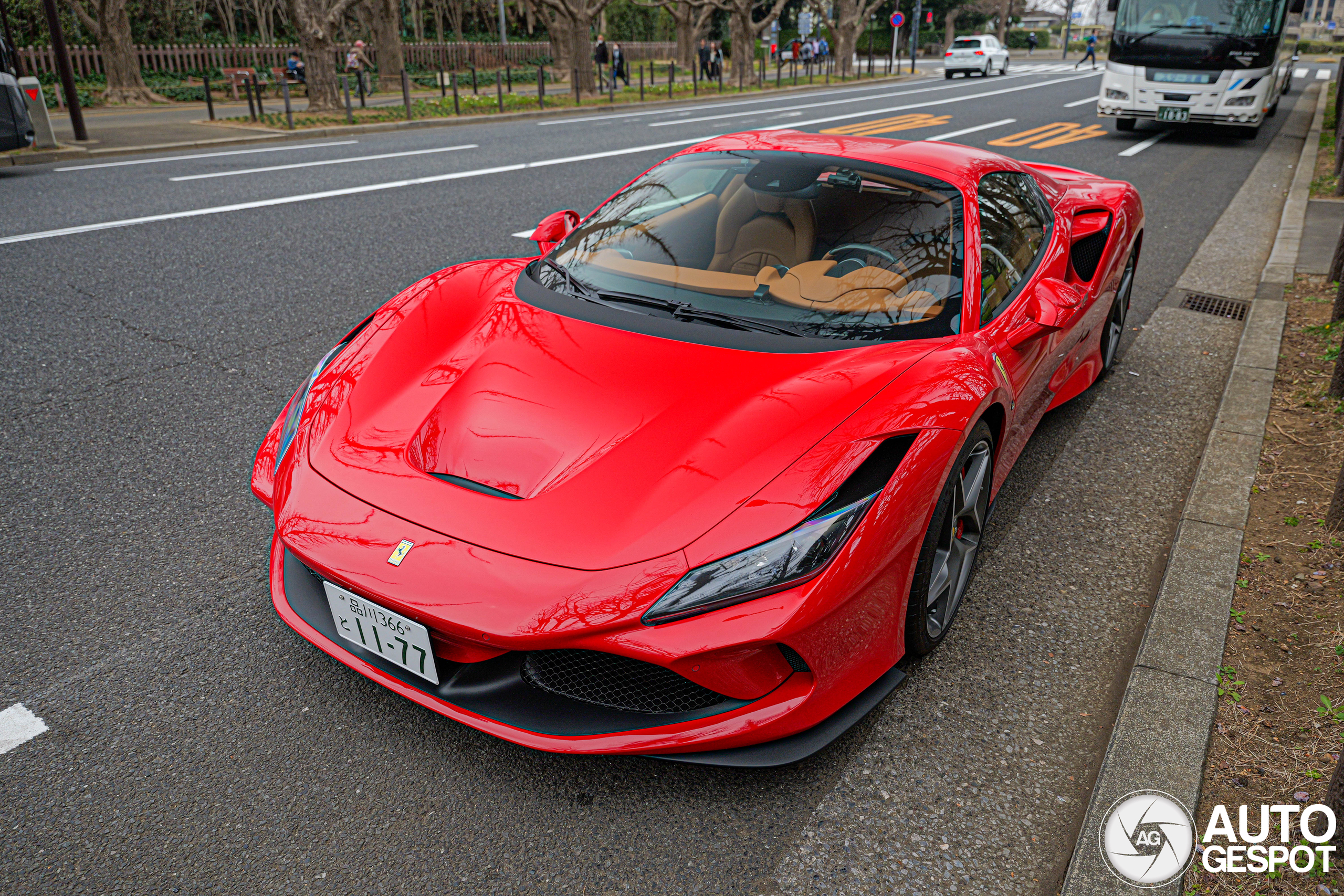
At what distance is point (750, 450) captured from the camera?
6.67 ft

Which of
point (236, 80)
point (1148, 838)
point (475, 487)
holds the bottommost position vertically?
point (1148, 838)

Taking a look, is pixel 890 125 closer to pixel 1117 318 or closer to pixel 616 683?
pixel 1117 318

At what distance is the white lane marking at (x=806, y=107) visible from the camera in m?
16.3

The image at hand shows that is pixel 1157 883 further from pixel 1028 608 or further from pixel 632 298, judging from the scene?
pixel 632 298

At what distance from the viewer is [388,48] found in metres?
23.8

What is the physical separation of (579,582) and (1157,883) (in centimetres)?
133

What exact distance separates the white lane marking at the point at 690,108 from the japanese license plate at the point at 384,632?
14.9 meters

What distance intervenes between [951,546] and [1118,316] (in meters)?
2.71

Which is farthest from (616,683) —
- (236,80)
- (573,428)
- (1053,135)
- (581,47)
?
(236,80)

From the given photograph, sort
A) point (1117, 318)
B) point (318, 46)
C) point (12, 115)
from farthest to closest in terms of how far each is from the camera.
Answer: point (318, 46), point (12, 115), point (1117, 318)

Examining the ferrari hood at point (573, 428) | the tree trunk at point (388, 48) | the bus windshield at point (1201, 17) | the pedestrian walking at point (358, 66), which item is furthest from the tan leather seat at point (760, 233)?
the tree trunk at point (388, 48)

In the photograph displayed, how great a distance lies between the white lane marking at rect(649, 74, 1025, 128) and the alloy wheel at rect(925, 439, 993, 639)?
14.1 m

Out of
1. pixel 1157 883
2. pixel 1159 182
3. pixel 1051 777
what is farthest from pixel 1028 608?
pixel 1159 182

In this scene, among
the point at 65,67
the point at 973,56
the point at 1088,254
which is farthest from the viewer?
the point at 973,56
